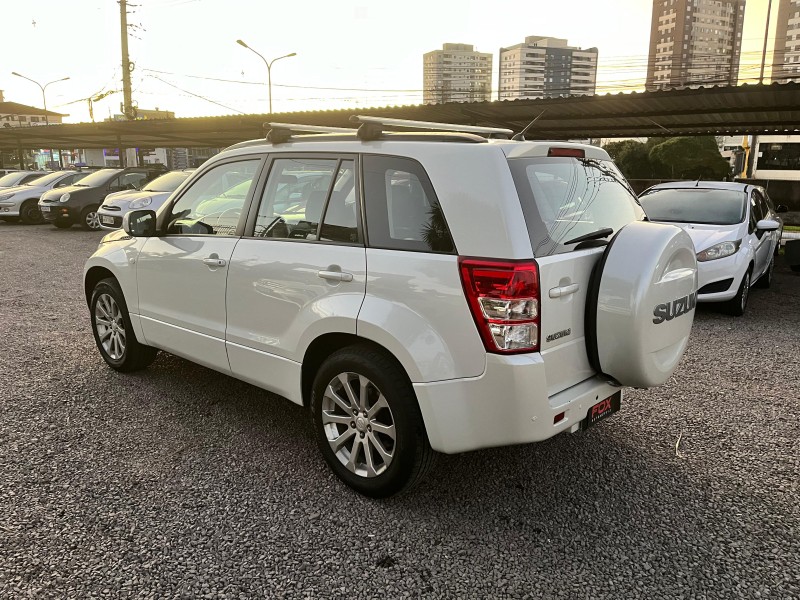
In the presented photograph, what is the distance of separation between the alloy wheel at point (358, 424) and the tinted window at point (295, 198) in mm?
823

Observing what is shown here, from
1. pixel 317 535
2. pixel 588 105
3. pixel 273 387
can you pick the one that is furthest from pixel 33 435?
pixel 588 105

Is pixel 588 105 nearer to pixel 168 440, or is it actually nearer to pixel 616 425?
pixel 616 425

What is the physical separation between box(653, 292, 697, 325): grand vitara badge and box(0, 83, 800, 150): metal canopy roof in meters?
8.73

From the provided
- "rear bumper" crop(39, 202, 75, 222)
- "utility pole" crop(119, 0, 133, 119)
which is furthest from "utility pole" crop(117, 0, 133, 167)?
"rear bumper" crop(39, 202, 75, 222)

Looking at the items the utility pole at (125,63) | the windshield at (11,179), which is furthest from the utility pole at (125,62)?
the windshield at (11,179)

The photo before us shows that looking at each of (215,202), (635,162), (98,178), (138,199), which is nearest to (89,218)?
(98,178)

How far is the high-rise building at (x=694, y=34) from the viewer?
77.6 m

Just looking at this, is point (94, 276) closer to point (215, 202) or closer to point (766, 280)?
point (215, 202)

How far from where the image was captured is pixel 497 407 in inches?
105

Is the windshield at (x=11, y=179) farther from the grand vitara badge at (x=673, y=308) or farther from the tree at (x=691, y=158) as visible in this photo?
the tree at (x=691, y=158)

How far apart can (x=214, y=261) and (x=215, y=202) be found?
45 cm

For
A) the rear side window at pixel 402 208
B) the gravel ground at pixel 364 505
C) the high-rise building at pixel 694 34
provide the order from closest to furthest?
the gravel ground at pixel 364 505 → the rear side window at pixel 402 208 → the high-rise building at pixel 694 34

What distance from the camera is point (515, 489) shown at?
10.8ft

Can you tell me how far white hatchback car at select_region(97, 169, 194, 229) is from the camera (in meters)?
13.1
